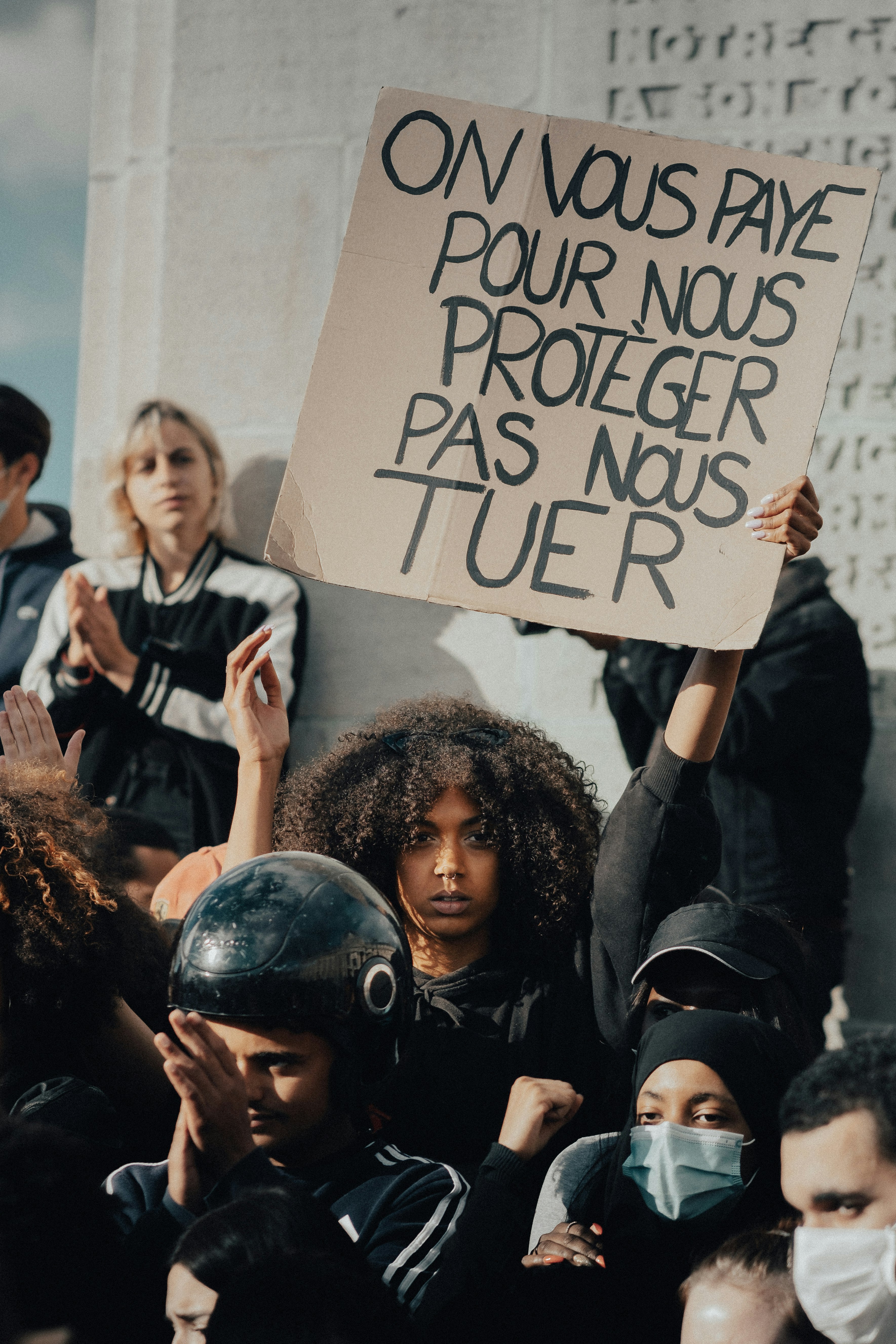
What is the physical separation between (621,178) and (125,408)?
3168 millimetres

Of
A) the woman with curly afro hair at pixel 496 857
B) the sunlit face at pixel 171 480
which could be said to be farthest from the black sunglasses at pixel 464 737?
the sunlit face at pixel 171 480

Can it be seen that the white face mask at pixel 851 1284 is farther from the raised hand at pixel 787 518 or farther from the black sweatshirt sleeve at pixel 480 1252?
the raised hand at pixel 787 518

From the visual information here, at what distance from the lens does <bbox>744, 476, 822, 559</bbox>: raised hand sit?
2.63m

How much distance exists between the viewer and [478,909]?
2.82 metres

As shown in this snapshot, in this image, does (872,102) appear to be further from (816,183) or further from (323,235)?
(816,183)

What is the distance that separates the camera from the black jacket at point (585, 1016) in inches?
99.3

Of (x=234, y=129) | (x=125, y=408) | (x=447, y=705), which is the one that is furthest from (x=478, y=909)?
(x=234, y=129)

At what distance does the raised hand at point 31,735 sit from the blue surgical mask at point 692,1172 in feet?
4.95

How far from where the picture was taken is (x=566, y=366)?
283 centimetres

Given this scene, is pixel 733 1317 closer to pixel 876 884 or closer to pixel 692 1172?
pixel 692 1172

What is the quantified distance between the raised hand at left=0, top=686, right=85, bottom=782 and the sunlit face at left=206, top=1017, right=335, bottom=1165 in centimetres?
117

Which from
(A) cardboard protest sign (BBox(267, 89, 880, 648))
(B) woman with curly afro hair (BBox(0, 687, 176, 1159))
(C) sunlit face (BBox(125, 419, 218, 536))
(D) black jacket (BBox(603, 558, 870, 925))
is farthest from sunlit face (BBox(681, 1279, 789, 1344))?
(C) sunlit face (BBox(125, 419, 218, 536))

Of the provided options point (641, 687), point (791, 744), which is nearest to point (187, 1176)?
point (641, 687)

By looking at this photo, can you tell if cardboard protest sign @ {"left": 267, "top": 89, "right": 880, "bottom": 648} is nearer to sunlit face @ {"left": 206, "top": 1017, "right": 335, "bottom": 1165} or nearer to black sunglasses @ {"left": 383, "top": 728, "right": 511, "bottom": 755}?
black sunglasses @ {"left": 383, "top": 728, "right": 511, "bottom": 755}
